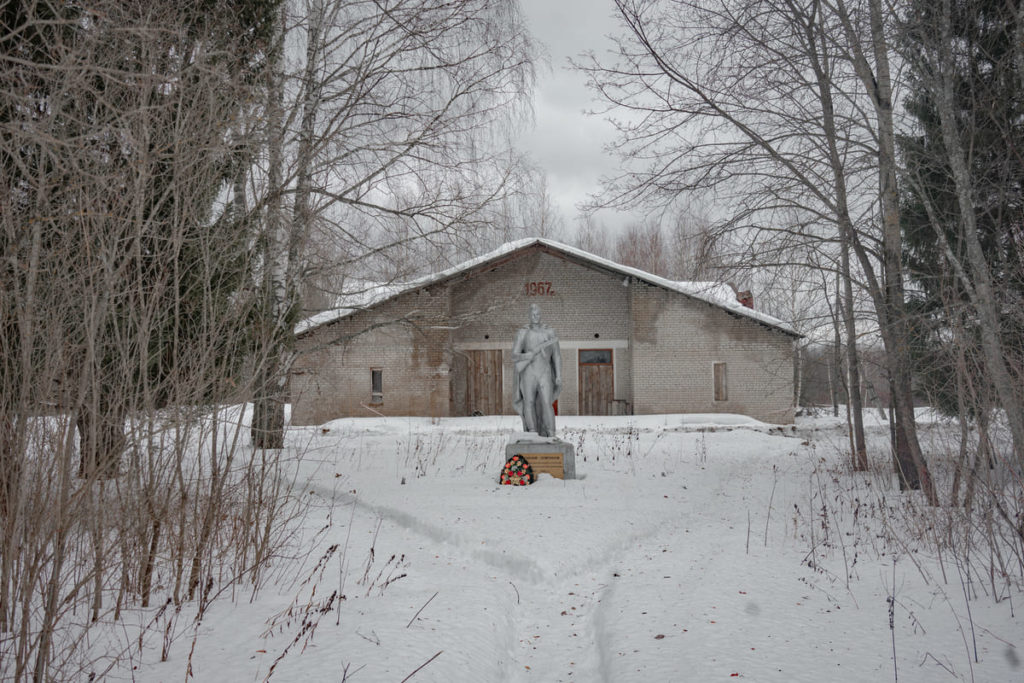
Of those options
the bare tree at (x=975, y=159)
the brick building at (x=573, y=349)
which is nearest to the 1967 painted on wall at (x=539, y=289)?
the brick building at (x=573, y=349)

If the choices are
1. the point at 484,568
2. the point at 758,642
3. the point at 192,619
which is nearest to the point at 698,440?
the point at 484,568

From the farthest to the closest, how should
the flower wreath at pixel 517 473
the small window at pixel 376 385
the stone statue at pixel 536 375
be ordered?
the small window at pixel 376 385
the stone statue at pixel 536 375
the flower wreath at pixel 517 473

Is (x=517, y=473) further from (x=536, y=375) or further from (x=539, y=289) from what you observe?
(x=539, y=289)

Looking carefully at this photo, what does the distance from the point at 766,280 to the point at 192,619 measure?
328 inches

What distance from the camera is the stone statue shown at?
1102 cm

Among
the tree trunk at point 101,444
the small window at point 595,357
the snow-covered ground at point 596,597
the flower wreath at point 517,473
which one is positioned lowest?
the snow-covered ground at point 596,597

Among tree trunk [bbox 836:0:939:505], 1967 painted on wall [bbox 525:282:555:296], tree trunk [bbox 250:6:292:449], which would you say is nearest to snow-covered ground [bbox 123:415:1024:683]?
tree trunk [bbox 250:6:292:449]

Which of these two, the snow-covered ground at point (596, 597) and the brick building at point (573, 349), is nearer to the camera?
the snow-covered ground at point (596, 597)

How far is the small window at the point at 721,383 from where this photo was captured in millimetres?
21328

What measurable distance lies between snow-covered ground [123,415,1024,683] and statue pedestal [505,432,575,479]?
24.6 inches

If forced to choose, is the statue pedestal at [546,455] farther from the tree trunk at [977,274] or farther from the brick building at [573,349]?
the brick building at [573,349]

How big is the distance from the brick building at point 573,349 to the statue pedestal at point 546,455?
34.3 feet

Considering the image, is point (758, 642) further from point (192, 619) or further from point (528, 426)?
point (528, 426)

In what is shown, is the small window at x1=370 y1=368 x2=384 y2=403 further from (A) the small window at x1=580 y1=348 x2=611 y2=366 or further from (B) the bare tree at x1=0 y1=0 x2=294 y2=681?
(B) the bare tree at x1=0 y1=0 x2=294 y2=681
